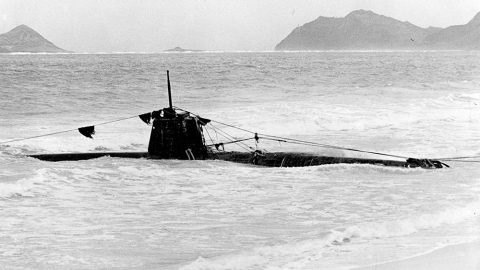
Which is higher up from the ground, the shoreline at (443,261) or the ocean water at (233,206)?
the shoreline at (443,261)

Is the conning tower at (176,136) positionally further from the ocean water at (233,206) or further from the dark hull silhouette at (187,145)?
the ocean water at (233,206)

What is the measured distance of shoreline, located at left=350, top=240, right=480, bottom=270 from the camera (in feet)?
17.4

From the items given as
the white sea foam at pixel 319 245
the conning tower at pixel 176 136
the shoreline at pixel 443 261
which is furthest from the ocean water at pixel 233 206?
the conning tower at pixel 176 136

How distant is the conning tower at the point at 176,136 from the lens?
12.3m

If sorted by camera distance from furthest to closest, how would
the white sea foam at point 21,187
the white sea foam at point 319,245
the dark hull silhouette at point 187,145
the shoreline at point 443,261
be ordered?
the dark hull silhouette at point 187,145, the white sea foam at point 21,187, the white sea foam at point 319,245, the shoreline at point 443,261

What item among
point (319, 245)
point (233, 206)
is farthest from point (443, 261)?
point (233, 206)

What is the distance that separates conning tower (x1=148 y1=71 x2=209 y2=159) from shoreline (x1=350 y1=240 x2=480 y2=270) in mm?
7187

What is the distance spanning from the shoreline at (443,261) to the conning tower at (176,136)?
7.19 meters

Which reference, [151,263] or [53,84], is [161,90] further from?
[151,263]

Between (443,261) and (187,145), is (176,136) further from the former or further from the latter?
(443,261)

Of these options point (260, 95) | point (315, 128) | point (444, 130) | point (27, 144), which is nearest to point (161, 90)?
point (260, 95)

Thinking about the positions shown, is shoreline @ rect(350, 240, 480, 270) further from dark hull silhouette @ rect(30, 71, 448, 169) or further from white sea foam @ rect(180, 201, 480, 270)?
dark hull silhouette @ rect(30, 71, 448, 169)

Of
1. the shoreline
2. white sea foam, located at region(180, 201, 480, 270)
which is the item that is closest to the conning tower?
white sea foam, located at region(180, 201, 480, 270)

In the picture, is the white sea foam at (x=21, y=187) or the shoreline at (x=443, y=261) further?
the white sea foam at (x=21, y=187)
